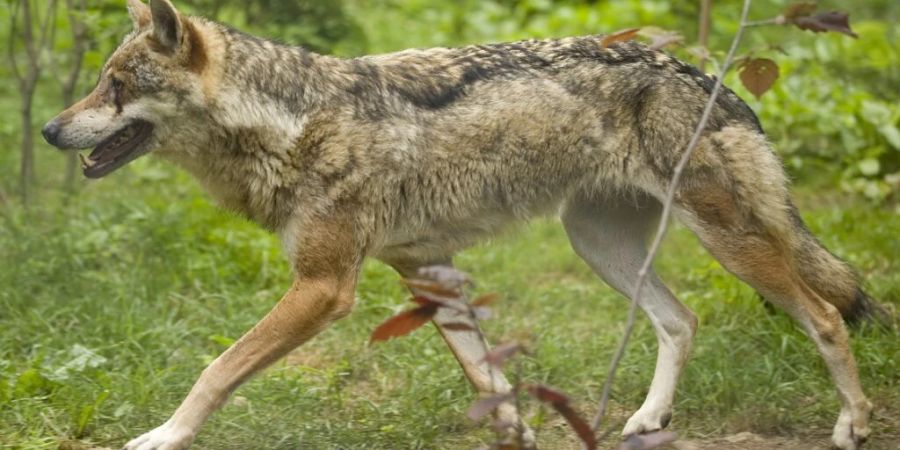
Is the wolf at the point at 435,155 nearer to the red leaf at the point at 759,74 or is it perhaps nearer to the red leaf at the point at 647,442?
the red leaf at the point at 759,74

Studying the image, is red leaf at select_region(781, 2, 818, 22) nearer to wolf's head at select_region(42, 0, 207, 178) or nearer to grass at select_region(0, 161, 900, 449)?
grass at select_region(0, 161, 900, 449)

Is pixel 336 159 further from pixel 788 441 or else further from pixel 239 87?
pixel 788 441

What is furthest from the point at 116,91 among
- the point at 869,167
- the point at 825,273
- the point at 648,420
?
the point at 869,167

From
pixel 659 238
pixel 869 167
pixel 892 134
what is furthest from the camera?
pixel 892 134

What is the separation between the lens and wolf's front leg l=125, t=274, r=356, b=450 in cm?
487

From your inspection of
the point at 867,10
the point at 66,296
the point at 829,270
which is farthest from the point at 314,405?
the point at 867,10

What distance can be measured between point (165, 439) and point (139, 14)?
67.2 inches

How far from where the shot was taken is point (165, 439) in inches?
191

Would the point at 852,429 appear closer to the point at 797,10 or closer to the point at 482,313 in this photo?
the point at 797,10

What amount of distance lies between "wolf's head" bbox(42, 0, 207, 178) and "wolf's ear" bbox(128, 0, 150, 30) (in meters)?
0.12

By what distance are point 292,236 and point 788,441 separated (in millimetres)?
2224

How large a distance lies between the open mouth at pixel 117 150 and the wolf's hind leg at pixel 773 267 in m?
2.16

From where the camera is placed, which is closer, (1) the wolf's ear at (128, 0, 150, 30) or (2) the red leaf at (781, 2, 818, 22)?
(2) the red leaf at (781, 2, 818, 22)

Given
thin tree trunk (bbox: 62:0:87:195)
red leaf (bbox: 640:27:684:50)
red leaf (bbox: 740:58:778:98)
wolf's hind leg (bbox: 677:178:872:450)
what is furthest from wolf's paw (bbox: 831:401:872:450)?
thin tree trunk (bbox: 62:0:87:195)
